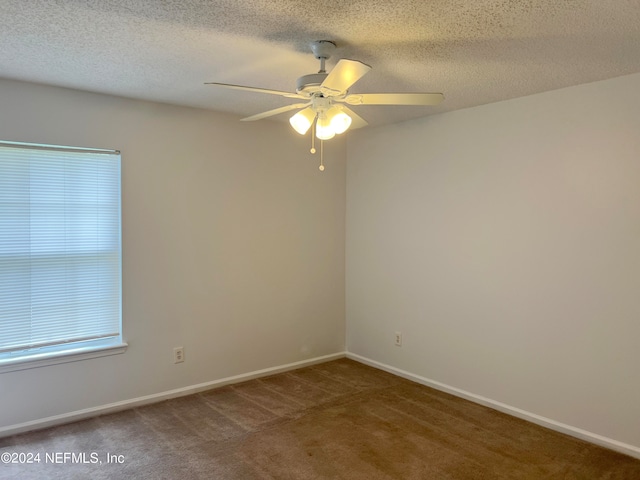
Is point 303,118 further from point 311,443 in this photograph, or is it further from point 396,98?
point 311,443

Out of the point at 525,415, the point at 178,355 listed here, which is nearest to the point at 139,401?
the point at 178,355

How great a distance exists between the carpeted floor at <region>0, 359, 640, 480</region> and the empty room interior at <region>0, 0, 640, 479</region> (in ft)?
0.06

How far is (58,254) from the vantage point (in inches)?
125

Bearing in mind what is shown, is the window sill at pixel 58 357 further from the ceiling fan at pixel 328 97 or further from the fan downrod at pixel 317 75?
the fan downrod at pixel 317 75

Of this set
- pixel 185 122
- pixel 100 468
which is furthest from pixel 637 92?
pixel 100 468

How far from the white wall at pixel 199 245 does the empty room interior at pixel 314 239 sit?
2 cm

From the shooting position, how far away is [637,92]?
2738mm

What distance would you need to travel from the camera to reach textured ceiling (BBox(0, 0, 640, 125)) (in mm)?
1943

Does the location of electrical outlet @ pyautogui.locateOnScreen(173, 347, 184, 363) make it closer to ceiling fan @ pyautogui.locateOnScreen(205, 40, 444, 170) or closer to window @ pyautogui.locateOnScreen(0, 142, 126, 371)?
window @ pyautogui.locateOnScreen(0, 142, 126, 371)

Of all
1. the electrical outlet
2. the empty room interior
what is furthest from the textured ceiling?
the electrical outlet

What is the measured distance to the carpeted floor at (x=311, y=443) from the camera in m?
2.59

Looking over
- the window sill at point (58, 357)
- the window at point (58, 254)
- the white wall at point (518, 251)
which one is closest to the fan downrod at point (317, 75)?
the white wall at point (518, 251)

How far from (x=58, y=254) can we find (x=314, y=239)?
7.24 ft

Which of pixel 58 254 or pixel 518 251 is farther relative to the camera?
pixel 518 251
